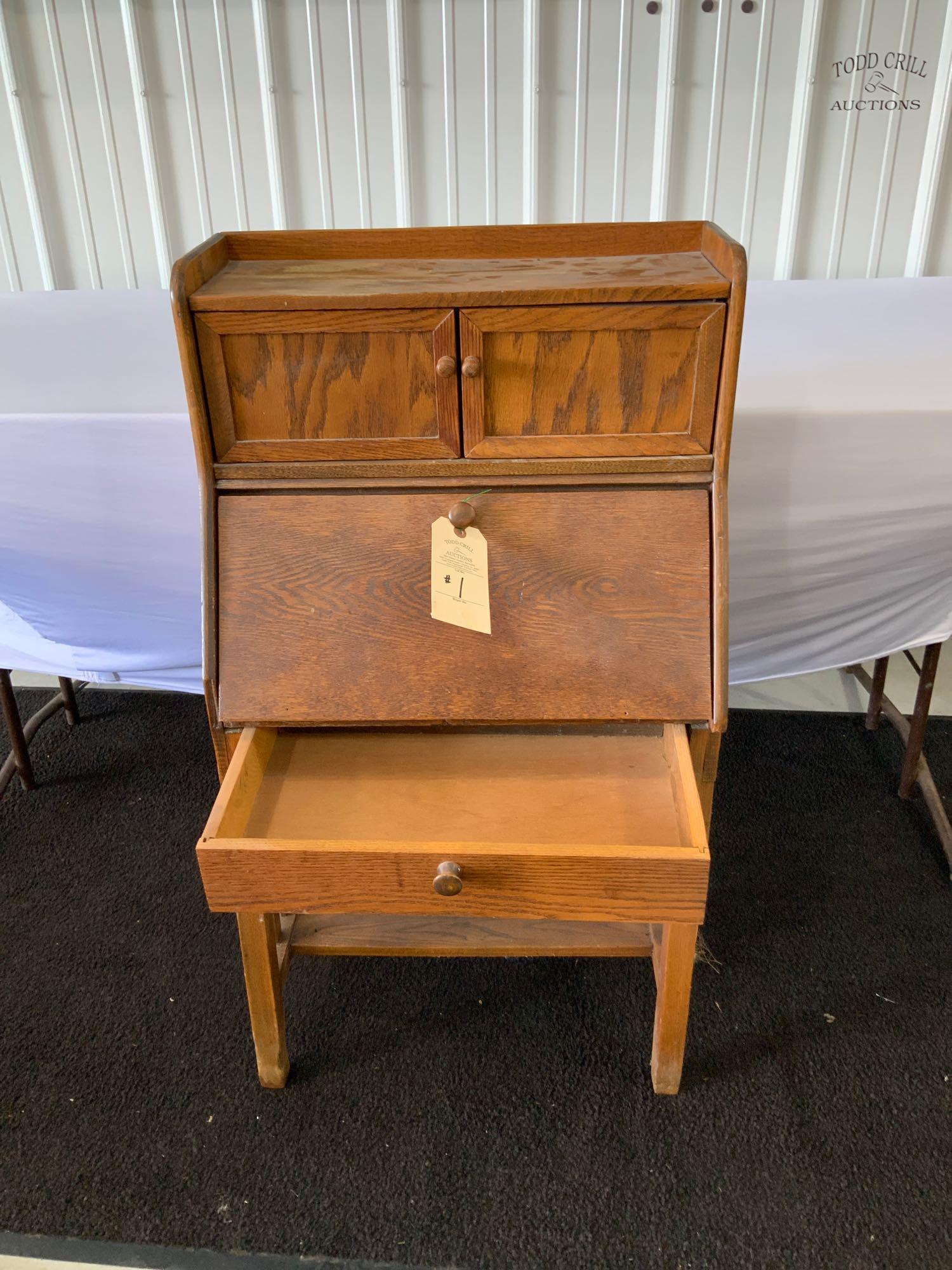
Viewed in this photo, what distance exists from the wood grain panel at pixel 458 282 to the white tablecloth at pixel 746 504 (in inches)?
11.5

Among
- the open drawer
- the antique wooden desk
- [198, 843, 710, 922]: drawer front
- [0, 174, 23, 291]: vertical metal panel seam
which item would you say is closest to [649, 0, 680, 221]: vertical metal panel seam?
the antique wooden desk

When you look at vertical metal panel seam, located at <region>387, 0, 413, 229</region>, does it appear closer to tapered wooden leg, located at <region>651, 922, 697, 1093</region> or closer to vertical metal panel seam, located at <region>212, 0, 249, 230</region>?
vertical metal panel seam, located at <region>212, 0, 249, 230</region>

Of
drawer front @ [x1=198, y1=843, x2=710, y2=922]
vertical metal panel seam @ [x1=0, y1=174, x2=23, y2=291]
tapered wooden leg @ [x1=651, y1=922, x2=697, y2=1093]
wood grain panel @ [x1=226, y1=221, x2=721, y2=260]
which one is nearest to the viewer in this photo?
drawer front @ [x1=198, y1=843, x2=710, y2=922]

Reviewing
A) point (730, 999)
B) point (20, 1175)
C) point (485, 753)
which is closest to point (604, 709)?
point (485, 753)

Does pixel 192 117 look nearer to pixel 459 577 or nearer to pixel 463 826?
pixel 459 577

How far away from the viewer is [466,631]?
3.60 ft

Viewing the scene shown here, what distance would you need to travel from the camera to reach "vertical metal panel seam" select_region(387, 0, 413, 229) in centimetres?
185

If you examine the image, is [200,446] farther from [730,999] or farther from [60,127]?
[60,127]

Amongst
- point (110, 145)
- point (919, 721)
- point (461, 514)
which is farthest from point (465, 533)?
point (110, 145)

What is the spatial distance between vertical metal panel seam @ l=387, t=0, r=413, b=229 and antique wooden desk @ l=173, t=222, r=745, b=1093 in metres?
0.97

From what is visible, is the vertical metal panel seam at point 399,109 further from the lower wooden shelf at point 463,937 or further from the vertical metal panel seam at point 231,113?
the lower wooden shelf at point 463,937

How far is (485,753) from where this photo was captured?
3.98ft

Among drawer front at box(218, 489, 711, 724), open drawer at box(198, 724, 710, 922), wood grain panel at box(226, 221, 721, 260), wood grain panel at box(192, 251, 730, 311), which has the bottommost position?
open drawer at box(198, 724, 710, 922)

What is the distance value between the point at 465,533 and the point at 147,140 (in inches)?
59.4
